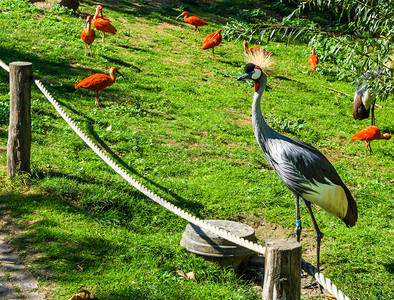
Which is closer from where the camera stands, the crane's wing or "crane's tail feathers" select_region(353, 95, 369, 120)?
the crane's wing

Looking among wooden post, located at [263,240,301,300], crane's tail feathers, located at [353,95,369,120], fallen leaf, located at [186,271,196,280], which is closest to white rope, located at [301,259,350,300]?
wooden post, located at [263,240,301,300]

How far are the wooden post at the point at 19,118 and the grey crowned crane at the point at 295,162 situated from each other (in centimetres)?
280

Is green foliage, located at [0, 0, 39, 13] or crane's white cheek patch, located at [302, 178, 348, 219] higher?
green foliage, located at [0, 0, 39, 13]

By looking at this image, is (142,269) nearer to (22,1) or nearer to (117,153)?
(117,153)

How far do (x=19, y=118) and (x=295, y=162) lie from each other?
3550 millimetres

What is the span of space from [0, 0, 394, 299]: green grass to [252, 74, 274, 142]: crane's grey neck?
5.15 ft

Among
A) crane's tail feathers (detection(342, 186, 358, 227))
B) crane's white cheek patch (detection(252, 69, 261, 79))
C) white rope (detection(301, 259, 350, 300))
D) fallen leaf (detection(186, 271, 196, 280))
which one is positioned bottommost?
fallen leaf (detection(186, 271, 196, 280))

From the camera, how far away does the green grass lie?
512 centimetres

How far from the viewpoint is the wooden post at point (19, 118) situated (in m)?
5.98

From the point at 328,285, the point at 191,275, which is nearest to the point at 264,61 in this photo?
the point at 191,275

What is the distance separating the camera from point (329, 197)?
5422 millimetres

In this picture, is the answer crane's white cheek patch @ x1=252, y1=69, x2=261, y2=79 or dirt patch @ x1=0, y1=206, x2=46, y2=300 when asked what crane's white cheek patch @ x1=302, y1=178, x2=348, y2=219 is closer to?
crane's white cheek patch @ x1=252, y1=69, x2=261, y2=79

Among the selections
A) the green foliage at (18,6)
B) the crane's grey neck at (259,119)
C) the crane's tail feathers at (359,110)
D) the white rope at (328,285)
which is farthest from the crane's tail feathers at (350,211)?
the green foliage at (18,6)

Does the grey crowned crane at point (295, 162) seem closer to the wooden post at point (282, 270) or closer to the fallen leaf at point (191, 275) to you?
the fallen leaf at point (191, 275)
